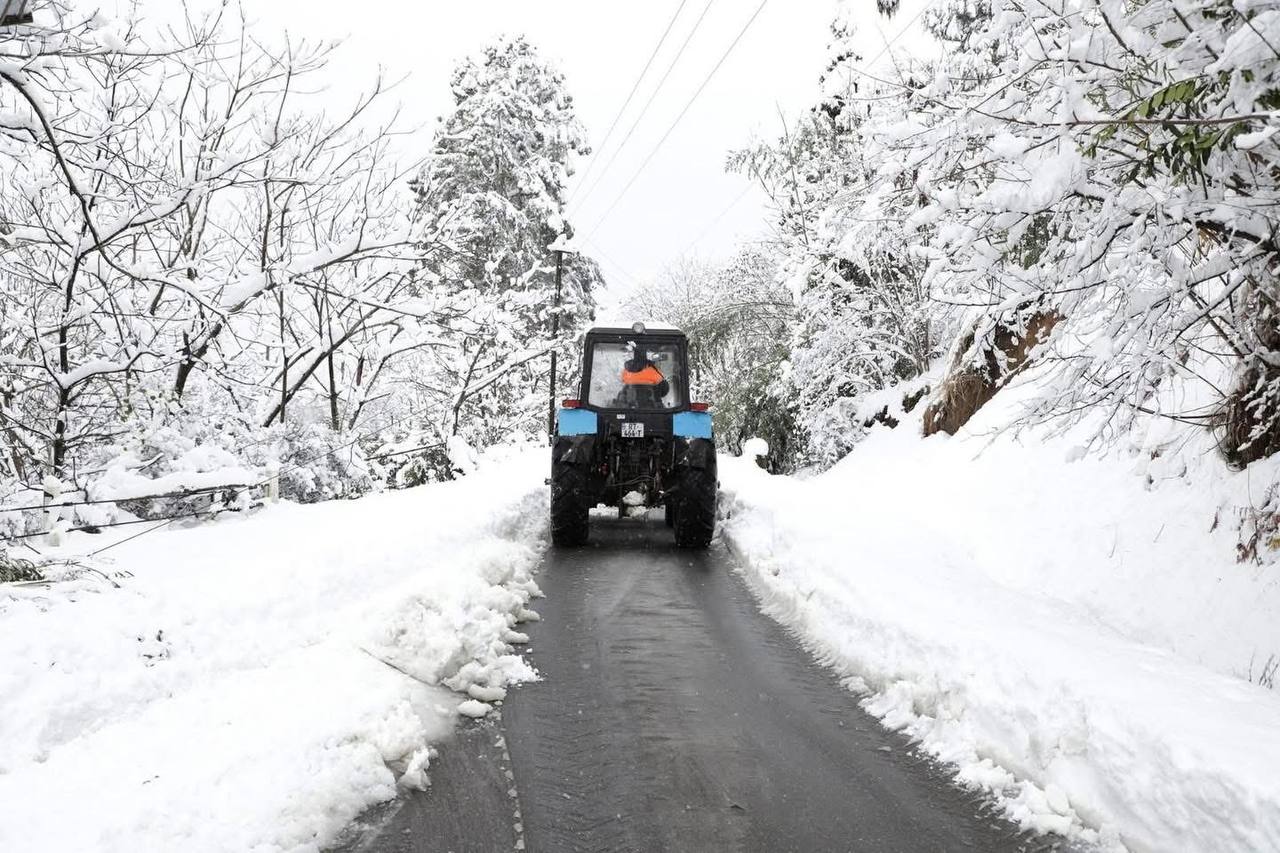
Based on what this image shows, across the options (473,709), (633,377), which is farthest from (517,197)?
(473,709)

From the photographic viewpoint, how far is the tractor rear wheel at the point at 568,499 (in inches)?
341

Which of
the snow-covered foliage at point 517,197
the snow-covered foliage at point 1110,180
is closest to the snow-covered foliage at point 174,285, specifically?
the snow-covered foliage at point 1110,180

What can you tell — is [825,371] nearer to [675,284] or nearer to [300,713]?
[300,713]

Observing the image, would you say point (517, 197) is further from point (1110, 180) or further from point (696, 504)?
point (1110, 180)

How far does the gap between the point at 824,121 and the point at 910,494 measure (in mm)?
8350

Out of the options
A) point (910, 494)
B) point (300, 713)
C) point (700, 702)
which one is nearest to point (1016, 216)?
point (700, 702)

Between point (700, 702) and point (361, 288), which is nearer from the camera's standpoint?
point (700, 702)

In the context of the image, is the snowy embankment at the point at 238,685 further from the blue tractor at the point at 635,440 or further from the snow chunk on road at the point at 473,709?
the blue tractor at the point at 635,440

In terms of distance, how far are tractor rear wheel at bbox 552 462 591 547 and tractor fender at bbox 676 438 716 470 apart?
101cm

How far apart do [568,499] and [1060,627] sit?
4729 mm

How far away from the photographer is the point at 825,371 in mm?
16094

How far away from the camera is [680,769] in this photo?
3518mm

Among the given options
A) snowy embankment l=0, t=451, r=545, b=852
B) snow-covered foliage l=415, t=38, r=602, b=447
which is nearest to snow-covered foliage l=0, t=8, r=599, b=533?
snowy embankment l=0, t=451, r=545, b=852

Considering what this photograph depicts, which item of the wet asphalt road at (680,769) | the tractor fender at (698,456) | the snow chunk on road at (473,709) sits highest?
the tractor fender at (698,456)
